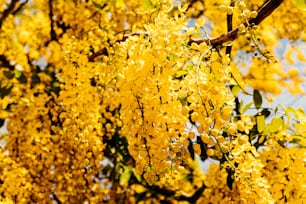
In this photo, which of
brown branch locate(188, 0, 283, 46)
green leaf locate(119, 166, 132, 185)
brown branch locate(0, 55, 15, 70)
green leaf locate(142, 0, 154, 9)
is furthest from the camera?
brown branch locate(0, 55, 15, 70)

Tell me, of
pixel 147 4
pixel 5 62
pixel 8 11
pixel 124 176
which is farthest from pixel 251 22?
pixel 5 62

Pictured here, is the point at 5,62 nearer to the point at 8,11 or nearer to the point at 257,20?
the point at 8,11

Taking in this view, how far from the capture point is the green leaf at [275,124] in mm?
2496

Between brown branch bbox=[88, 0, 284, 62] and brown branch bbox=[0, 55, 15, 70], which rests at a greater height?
brown branch bbox=[0, 55, 15, 70]

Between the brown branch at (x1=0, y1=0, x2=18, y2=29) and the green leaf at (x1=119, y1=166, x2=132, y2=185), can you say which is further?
the brown branch at (x1=0, y1=0, x2=18, y2=29)

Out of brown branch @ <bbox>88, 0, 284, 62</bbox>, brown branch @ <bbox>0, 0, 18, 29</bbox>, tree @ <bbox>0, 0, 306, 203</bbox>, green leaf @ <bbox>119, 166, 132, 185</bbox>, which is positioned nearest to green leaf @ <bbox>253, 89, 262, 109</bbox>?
tree @ <bbox>0, 0, 306, 203</bbox>

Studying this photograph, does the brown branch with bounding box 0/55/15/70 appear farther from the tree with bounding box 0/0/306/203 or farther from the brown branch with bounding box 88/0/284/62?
the brown branch with bounding box 88/0/284/62

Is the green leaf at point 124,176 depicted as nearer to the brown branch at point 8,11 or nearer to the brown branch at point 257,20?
the brown branch at point 8,11

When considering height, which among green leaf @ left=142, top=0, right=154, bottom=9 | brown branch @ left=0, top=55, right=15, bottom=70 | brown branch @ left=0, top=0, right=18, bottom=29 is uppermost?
brown branch @ left=0, top=0, right=18, bottom=29

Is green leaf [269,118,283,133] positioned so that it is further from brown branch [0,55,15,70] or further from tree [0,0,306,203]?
brown branch [0,55,15,70]

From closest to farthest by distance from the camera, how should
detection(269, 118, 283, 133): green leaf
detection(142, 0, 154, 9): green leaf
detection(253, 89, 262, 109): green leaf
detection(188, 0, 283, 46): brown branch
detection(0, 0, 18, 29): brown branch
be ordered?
detection(188, 0, 283, 46): brown branch → detection(142, 0, 154, 9): green leaf → detection(269, 118, 283, 133): green leaf → detection(253, 89, 262, 109): green leaf → detection(0, 0, 18, 29): brown branch

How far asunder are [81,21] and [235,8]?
96.2 inches

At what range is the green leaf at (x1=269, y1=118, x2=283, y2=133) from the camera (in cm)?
250


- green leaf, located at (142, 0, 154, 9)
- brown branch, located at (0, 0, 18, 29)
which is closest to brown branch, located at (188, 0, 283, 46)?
green leaf, located at (142, 0, 154, 9)
